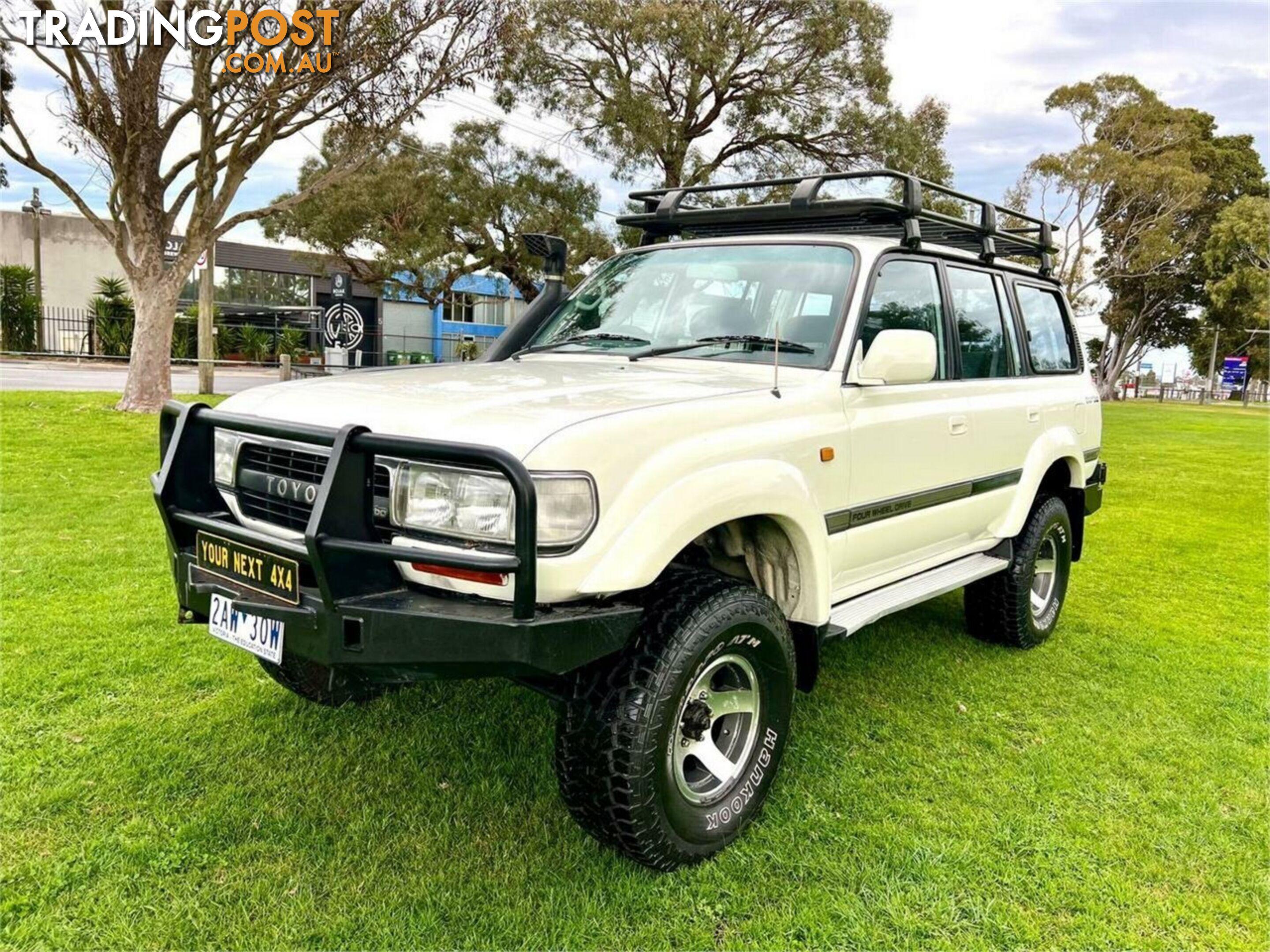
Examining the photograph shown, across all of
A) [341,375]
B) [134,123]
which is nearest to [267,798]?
[341,375]

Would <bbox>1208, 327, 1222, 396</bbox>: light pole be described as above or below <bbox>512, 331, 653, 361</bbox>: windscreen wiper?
above

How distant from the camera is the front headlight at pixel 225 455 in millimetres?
2885

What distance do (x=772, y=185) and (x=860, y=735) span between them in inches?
98.2

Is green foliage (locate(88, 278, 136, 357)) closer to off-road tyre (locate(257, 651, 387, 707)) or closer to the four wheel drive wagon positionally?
off-road tyre (locate(257, 651, 387, 707))

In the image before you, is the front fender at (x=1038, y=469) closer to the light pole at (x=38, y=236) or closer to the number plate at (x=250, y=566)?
the number plate at (x=250, y=566)

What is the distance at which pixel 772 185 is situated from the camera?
13.8 feet

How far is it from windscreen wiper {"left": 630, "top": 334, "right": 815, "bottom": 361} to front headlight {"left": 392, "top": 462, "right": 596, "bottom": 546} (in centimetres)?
133

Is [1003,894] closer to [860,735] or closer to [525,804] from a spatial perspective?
[860,735]

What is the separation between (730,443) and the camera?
2.75 meters

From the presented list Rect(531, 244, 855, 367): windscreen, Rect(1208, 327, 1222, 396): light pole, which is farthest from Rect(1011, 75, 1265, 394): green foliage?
Rect(531, 244, 855, 367): windscreen

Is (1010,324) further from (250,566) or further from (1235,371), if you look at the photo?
(1235,371)

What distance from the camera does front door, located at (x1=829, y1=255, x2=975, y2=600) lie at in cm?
340

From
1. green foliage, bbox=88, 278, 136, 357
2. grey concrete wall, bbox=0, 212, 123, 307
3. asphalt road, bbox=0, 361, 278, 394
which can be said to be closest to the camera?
asphalt road, bbox=0, 361, 278, 394

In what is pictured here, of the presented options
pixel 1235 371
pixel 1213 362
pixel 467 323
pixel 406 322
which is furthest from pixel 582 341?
pixel 1235 371
